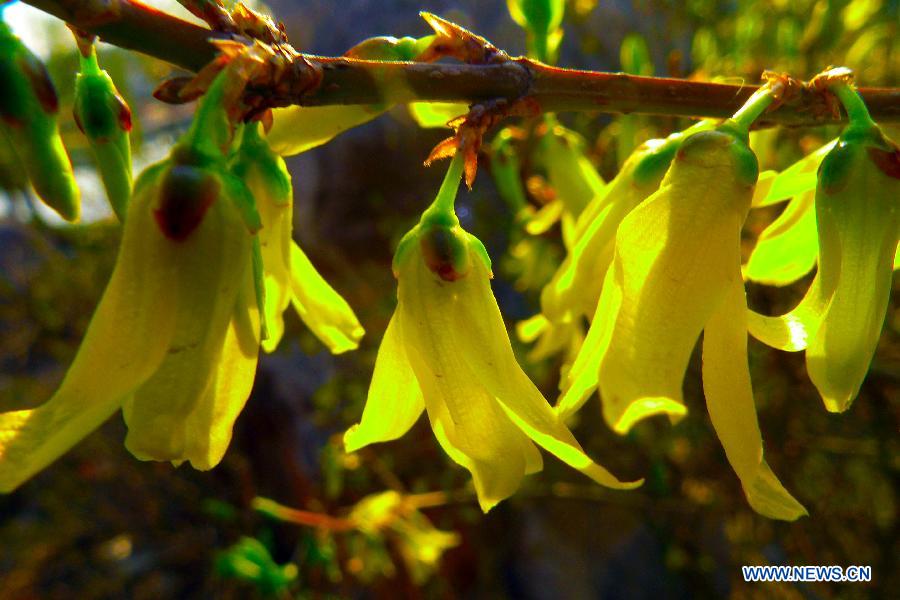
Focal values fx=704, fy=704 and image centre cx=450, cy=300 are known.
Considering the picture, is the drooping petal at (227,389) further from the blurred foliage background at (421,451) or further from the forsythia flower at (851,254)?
the blurred foliage background at (421,451)

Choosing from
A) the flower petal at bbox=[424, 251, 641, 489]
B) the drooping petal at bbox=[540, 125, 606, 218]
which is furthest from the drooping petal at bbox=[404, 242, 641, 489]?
the drooping petal at bbox=[540, 125, 606, 218]

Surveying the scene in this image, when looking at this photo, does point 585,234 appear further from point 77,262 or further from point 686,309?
point 77,262

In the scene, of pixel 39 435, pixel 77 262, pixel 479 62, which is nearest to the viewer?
pixel 39 435

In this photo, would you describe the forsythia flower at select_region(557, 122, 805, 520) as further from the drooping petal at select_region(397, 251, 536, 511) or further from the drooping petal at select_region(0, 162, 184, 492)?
the drooping petal at select_region(0, 162, 184, 492)

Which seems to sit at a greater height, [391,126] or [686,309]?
[686,309]

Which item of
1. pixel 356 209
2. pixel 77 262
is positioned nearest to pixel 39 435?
pixel 356 209

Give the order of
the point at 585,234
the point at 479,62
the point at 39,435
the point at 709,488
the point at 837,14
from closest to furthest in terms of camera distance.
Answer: the point at 39,435
the point at 479,62
the point at 585,234
the point at 837,14
the point at 709,488

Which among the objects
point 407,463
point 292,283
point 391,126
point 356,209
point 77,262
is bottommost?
point 407,463

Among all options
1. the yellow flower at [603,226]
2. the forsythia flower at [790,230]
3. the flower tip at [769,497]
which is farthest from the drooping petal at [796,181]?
the flower tip at [769,497]

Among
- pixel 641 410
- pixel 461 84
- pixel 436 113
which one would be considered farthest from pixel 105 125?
pixel 641 410
